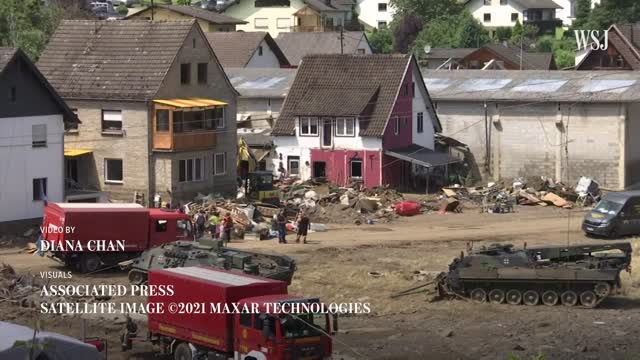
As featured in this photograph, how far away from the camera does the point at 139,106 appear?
59312mm

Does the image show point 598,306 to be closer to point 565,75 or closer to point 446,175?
point 446,175

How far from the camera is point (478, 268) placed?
38594mm

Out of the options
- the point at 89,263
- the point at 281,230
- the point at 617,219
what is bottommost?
the point at 89,263

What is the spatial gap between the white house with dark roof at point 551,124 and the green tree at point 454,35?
52.6 metres

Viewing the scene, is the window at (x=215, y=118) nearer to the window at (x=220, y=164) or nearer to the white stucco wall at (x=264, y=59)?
the window at (x=220, y=164)

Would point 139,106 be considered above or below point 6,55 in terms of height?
below

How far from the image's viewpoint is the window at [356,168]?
66.6 metres

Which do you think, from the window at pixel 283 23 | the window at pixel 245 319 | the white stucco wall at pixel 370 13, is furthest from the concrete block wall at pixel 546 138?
the white stucco wall at pixel 370 13

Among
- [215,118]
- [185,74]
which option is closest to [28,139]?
[185,74]

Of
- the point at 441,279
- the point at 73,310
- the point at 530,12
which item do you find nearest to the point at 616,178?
the point at 441,279

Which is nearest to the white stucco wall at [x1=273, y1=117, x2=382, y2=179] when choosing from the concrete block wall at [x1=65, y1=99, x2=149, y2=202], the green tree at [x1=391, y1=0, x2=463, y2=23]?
the concrete block wall at [x1=65, y1=99, x2=149, y2=202]

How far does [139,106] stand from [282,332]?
32350 mm

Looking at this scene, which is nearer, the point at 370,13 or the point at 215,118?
the point at 215,118

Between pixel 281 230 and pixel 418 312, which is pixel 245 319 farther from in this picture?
pixel 281 230
